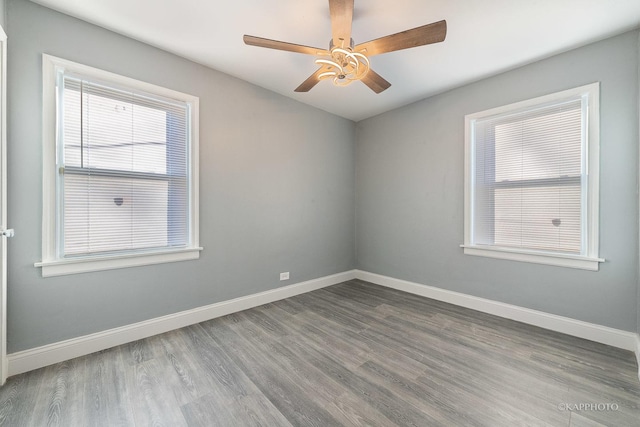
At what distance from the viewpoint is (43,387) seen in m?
1.62

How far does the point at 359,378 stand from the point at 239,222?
1.97 m

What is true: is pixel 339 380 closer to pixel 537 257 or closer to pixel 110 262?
pixel 110 262

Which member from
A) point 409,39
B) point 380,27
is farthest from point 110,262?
point 380,27

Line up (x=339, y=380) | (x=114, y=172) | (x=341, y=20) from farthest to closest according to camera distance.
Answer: (x=114, y=172), (x=339, y=380), (x=341, y=20)

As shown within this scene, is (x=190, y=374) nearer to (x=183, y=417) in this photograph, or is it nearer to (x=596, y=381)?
(x=183, y=417)

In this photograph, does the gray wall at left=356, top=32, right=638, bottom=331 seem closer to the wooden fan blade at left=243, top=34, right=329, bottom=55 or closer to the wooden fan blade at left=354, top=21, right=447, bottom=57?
the wooden fan blade at left=354, top=21, right=447, bottom=57

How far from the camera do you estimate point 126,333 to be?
2.15m

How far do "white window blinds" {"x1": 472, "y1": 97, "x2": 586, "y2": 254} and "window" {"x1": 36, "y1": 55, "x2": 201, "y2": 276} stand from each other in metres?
3.17

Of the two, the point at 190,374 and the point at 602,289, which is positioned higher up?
the point at 602,289

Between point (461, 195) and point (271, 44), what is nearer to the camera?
point (271, 44)

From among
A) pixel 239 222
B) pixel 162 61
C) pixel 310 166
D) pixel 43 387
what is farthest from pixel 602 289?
pixel 162 61

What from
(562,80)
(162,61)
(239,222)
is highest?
(162,61)

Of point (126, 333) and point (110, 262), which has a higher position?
point (110, 262)

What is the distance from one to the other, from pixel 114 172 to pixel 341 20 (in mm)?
2137
